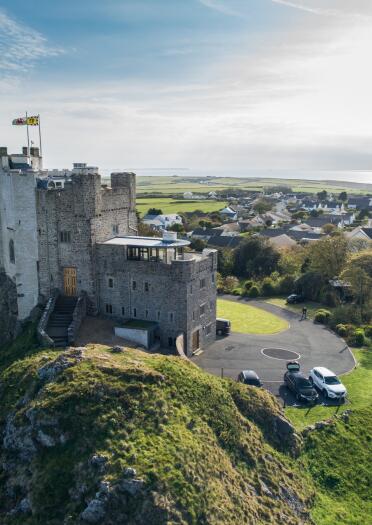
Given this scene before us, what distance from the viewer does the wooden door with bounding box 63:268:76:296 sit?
127ft

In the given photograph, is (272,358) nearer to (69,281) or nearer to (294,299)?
(69,281)

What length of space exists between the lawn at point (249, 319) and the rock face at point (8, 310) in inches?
786

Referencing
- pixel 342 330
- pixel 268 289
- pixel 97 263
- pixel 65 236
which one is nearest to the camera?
pixel 65 236

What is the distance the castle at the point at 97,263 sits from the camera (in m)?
36.2

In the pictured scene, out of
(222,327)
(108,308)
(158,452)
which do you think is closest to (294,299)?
(222,327)

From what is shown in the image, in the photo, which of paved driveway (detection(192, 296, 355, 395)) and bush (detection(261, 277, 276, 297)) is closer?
paved driveway (detection(192, 296, 355, 395))

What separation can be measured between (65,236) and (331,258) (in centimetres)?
3400

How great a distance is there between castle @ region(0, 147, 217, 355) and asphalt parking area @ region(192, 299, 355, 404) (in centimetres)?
214

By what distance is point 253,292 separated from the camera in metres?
60.1

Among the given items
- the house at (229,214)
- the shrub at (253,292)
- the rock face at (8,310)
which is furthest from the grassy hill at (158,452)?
the house at (229,214)

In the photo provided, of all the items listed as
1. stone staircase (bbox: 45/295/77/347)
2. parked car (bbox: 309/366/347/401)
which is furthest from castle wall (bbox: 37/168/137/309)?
parked car (bbox: 309/366/347/401)

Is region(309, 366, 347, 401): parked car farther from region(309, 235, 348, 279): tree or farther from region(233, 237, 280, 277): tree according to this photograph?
region(233, 237, 280, 277): tree

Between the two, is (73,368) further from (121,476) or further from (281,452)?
(281,452)

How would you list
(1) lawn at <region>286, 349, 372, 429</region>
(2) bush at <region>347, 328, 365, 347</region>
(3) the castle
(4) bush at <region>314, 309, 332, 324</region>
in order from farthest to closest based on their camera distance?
(4) bush at <region>314, 309, 332, 324</region>
(2) bush at <region>347, 328, 365, 347</region>
(3) the castle
(1) lawn at <region>286, 349, 372, 429</region>
